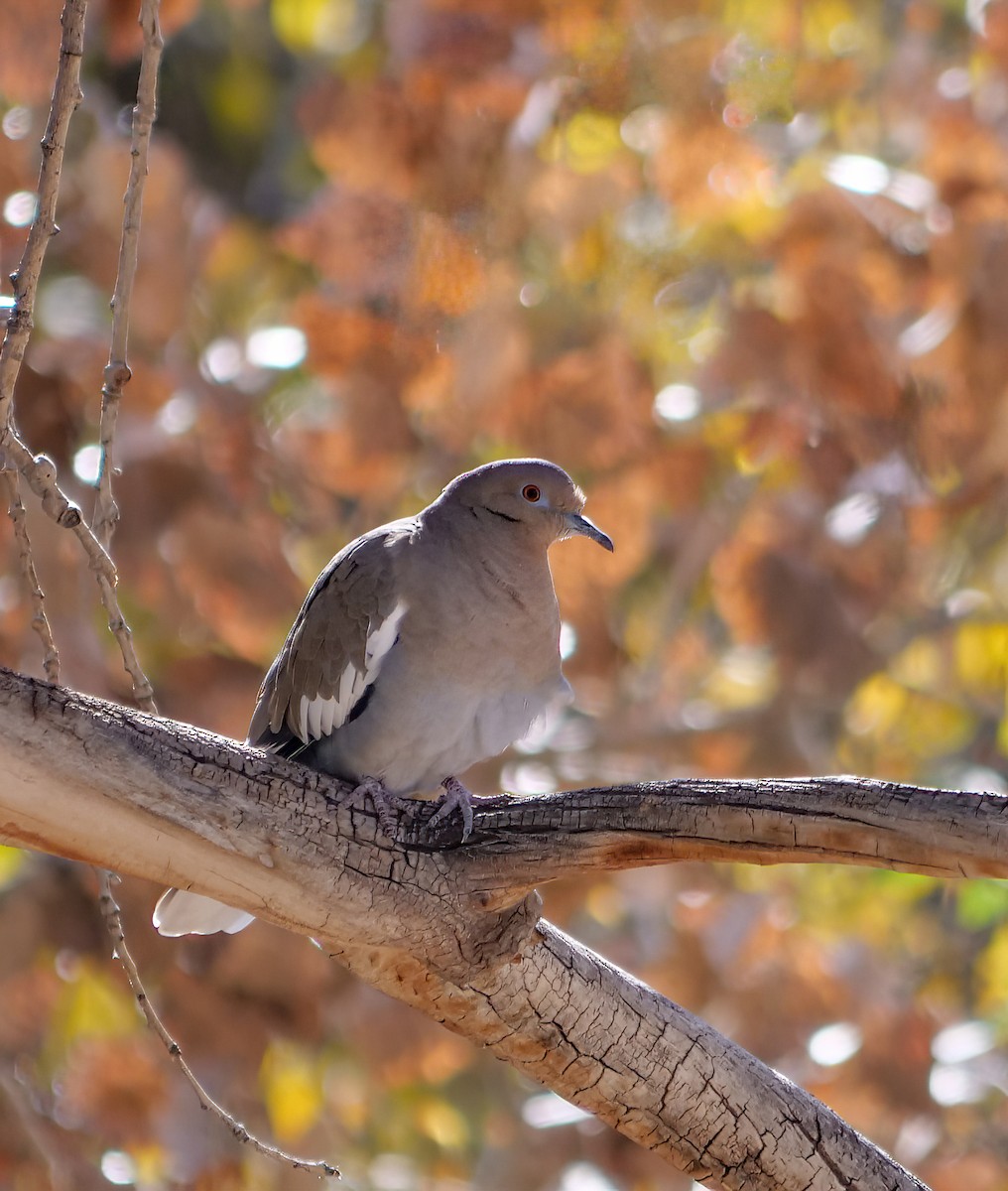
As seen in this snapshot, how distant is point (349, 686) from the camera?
2.54m

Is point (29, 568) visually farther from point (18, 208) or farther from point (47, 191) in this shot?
point (18, 208)

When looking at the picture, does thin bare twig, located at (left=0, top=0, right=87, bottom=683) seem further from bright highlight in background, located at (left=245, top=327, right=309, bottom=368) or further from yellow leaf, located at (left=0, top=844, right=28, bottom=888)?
yellow leaf, located at (left=0, top=844, right=28, bottom=888)

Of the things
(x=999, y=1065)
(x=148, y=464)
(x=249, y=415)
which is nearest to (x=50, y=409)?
(x=148, y=464)

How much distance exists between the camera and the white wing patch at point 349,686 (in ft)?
8.27

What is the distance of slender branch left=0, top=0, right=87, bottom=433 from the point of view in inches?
62.3

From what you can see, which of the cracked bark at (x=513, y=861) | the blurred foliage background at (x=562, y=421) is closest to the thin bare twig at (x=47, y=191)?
the cracked bark at (x=513, y=861)

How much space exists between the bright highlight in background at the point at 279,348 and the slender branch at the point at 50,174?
2.75 m

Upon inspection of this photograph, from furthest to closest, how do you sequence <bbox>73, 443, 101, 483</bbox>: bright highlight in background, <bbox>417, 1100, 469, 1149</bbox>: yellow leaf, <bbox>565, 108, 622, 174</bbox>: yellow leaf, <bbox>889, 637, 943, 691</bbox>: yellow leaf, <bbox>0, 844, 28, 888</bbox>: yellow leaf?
<bbox>417, 1100, 469, 1149</bbox>: yellow leaf, <bbox>889, 637, 943, 691</bbox>: yellow leaf, <bbox>565, 108, 622, 174</bbox>: yellow leaf, <bbox>0, 844, 28, 888</bbox>: yellow leaf, <bbox>73, 443, 101, 483</bbox>: bright highlight in background

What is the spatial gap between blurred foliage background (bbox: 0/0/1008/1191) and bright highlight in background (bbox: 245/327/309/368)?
2 centimetres

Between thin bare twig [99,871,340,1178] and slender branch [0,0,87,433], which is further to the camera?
thin bare twig [99,871,340,1178]

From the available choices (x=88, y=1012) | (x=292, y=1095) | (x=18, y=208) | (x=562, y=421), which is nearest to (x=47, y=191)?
(x=18, y=208)

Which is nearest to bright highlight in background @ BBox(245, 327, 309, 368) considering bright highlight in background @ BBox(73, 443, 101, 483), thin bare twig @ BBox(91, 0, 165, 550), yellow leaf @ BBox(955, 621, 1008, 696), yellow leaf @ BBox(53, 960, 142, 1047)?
bright highlight in background @ BBox(73, 443, 101, 483)

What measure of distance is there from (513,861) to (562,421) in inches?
102

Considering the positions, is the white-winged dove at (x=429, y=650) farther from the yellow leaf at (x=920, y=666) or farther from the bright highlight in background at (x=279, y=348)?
the yellow leaf at (x=920, y=666)
